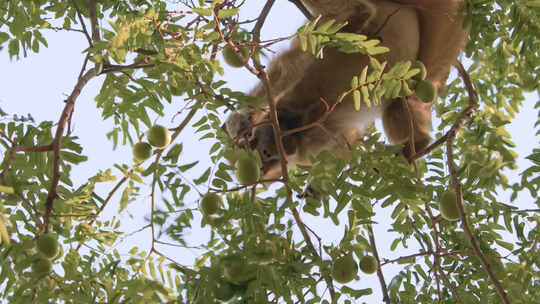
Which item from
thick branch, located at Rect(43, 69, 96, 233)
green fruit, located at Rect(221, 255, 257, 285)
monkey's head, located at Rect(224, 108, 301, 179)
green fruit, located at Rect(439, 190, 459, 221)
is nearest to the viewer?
green fruit, located at Rect(221, 255, 257, 285)

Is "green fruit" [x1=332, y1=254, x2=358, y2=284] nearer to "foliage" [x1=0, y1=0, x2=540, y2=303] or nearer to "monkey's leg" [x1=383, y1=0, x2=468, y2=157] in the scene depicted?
"foliage" [x1=0, y1=0, x2=540, y2=303]

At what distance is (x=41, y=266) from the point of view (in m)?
1.24

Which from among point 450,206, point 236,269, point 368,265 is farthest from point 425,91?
point 236,269

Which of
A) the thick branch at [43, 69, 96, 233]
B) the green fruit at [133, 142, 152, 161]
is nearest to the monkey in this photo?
the green fruit at [133, 142, 152, 161]

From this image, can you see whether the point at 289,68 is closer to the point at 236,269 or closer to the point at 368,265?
the point at 368,265

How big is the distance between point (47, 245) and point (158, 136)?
0.40 meters

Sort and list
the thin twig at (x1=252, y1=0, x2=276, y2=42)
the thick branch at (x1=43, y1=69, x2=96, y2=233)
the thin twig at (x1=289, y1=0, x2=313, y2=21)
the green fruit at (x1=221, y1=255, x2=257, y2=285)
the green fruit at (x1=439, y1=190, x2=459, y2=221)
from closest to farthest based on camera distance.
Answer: the green fruit at (x1=221, y1=255, x2=257, y2=285) < the thick branch at (x1=43, y1=69, x2=96, y2=233) < the green fruit at (x1=439, y1=190, x2=459, y2=221) < the thin twig at (x1=252, y1=0, x2=276, y2=42) < the thin twig at (x1=289, y1=0, x2=313, y2=21)

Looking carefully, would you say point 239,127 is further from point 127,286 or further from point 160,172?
point 127,286

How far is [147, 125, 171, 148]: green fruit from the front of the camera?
56.4 inches

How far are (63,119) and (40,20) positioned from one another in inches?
17.3

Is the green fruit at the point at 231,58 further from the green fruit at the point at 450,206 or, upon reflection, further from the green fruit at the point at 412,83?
the green fruit at the point at 450,206

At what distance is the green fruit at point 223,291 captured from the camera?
116 centimetres

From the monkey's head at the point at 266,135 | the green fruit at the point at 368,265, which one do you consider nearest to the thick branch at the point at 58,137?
the monkey's head at the point at 266,135

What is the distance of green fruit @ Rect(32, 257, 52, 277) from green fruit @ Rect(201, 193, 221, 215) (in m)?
0.40
